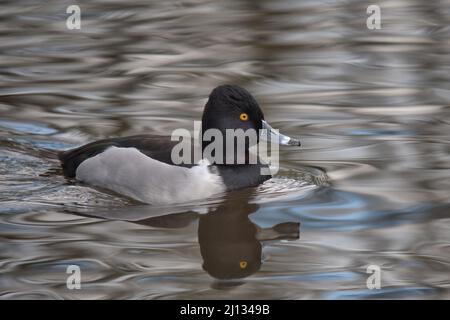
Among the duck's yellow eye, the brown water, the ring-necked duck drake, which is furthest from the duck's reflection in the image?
the duck's yellow eye

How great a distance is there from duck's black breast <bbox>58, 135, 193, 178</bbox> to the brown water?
0.19 meters

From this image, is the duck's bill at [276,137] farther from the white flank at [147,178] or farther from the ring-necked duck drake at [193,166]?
the white flank at [147,178]

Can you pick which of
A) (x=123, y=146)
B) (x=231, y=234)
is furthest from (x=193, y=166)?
(x=231, y=234)

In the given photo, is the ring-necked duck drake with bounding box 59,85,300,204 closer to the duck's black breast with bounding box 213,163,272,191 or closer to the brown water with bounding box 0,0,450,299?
the duck's black breast with bounding box 213,163,272,191

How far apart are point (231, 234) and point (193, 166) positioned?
97 cm

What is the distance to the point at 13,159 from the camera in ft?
29.7

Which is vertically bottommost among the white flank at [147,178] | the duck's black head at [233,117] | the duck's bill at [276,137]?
the white flank at [147,178]

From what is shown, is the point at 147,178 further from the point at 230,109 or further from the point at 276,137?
the point at 276,137

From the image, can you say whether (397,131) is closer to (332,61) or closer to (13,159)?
(332,61)

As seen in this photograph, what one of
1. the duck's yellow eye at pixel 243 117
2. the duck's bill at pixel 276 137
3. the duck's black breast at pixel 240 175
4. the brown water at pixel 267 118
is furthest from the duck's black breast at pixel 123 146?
the duck's bill at pixel 276 137

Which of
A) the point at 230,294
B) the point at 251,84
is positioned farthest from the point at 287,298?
the point at 251,84

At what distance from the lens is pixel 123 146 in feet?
27.7

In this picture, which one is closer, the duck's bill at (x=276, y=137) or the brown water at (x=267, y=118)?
the brown water at (x=267, y=118)

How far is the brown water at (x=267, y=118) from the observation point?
6.47 m
